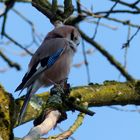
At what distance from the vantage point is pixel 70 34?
4.37 metres

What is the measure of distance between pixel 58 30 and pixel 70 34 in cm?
12

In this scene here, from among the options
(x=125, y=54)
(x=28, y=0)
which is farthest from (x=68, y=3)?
(x=125, y=54)

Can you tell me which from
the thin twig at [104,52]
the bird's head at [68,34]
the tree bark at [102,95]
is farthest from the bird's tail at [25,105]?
the thin twig at [104,52]

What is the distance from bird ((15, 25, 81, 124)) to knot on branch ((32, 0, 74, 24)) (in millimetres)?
255

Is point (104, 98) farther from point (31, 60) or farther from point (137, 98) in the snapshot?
point (31, 60)

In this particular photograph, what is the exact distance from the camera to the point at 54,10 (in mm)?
3613

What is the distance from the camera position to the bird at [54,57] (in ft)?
13.9

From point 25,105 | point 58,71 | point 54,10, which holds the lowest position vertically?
point 58,71

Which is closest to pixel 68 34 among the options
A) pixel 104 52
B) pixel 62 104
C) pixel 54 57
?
pixel 54 57

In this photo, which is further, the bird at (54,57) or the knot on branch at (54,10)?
the bird at (54,57)

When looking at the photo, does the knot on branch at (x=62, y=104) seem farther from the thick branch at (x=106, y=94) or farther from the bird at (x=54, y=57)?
the bird at (x=54, y=57)

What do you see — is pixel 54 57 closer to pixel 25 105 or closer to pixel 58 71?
pixel 58 71

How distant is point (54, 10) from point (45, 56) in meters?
0.80

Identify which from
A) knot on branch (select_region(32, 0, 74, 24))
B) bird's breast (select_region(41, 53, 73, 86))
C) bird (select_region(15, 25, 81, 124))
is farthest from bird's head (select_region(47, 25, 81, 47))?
knot on branch (select_region(32, 0, 74, 24))
